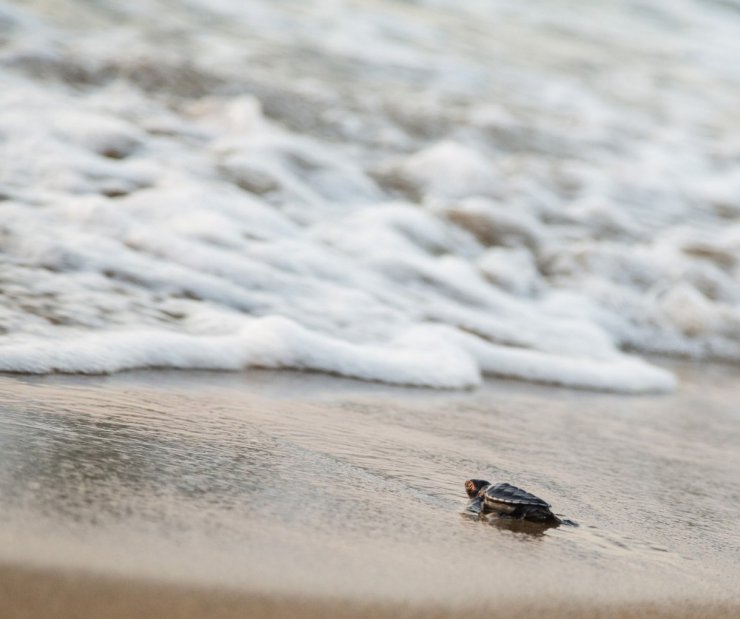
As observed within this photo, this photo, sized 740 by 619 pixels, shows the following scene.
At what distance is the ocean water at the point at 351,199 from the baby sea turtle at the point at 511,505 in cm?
131

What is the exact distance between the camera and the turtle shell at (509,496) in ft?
7.70

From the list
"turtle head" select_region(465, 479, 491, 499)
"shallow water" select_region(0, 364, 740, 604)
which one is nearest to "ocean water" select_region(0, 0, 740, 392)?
"shallow water" select_region(0, 364, 740, 604)

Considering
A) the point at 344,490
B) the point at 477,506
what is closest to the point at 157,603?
the point at 344,490

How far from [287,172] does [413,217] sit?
2.67 feet

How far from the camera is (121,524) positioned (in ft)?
6.27

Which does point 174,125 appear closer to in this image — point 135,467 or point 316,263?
point 316,263

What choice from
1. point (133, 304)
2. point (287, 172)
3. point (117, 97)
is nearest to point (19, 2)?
point (117, 97)

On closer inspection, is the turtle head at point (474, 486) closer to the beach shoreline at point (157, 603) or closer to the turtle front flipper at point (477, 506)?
the turtle front flipper at point (477, 506)

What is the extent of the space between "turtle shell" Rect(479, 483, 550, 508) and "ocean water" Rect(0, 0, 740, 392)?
1318 mm

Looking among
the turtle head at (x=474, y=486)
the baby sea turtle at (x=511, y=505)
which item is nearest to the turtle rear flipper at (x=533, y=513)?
the baby sea turtle at (x=511, y=505)

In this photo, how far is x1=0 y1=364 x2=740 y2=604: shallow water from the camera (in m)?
1.87

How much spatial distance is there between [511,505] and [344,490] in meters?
0.38

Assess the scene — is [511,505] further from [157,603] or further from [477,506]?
[157,603]

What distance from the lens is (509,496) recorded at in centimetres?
235
